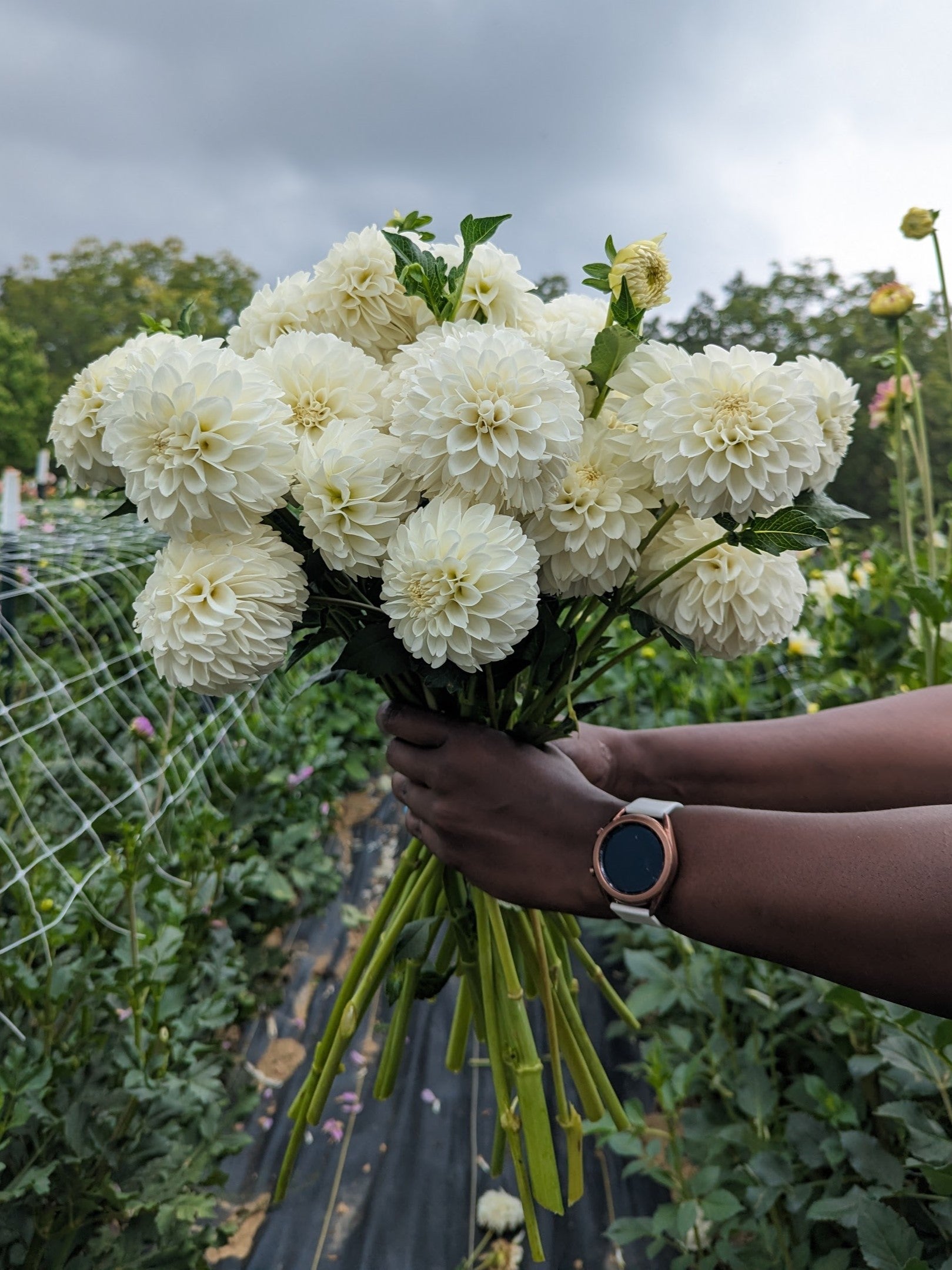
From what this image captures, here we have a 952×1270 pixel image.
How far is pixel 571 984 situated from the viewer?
3.83ft

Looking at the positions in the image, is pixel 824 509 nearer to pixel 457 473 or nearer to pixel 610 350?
pixel 610 350

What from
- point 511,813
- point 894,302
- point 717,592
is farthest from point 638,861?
point 894,302

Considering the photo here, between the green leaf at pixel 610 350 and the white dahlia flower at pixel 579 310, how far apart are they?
0.09 m

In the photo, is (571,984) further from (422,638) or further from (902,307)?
(902,307)

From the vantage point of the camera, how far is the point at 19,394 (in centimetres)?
2661

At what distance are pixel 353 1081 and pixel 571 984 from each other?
1.26 metres

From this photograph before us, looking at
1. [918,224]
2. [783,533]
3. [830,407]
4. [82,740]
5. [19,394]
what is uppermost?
[19,394]

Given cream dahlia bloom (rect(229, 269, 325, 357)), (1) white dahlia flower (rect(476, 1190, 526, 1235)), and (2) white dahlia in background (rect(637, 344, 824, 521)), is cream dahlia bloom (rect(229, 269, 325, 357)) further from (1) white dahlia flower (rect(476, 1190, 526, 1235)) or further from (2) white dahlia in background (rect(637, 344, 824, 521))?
(1) white dahlia flower (rect(476, 1190, 526, 1235))

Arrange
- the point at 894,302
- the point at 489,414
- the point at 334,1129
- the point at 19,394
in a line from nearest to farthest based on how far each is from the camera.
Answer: the point at 489,414 < the point at 894,302 < the point at 334,1129 < the point at 19,394

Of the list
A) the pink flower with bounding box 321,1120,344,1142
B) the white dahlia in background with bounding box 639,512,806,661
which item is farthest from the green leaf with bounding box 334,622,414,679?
the pink flower with bounding box 321,1120,344,1142

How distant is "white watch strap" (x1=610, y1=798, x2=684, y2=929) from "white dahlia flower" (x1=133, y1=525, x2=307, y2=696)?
1.19 feet

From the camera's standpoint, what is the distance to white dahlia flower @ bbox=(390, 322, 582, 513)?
0.67 meters

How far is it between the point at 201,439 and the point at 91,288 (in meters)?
32.5

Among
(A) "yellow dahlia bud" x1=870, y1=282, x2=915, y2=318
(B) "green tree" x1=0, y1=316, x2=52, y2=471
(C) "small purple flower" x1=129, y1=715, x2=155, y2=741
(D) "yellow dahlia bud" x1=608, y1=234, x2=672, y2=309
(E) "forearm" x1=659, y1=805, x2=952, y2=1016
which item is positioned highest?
(B) "green tree" x1=0, y1=316, x2=52, y2=471
